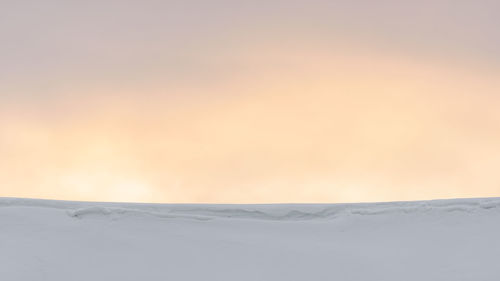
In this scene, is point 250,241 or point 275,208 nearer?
point 250,241

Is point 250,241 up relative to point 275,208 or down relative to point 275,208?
down

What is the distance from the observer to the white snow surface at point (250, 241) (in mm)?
2201

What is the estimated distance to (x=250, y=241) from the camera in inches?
95.3

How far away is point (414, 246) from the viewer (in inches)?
93.9

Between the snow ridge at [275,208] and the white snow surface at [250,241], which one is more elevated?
the snow ridge at [275,208]

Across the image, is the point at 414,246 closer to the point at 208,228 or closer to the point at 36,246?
the point at 208,228

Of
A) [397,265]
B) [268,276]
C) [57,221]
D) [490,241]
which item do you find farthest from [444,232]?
[57,221]

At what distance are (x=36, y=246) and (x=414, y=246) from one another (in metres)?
1.42

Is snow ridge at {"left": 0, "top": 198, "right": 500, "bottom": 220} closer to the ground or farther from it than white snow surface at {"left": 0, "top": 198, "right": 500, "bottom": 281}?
farther from it

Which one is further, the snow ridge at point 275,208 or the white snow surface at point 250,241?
the snow ridge at point 275,208

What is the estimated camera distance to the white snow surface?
2.20m

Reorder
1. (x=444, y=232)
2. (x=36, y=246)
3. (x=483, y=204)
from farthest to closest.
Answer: (x=483, y=204) → (x=444, y=232) → (x=36, y=246)

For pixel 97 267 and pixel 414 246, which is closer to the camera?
pixel 97 267

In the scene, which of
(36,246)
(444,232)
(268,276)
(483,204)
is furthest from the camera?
(483,204)
